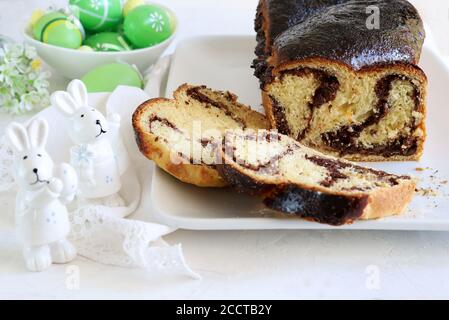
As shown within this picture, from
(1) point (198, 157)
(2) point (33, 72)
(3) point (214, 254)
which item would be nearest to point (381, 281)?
(3) point (214, 254)

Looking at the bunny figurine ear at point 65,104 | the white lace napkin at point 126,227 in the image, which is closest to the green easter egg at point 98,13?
the white lace napkin at point 126,227

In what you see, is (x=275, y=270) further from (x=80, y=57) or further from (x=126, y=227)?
(x=80, y=57)

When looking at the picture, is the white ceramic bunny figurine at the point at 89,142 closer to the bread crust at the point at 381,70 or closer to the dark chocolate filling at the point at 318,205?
the dark chocolate filling at the point at 318,205

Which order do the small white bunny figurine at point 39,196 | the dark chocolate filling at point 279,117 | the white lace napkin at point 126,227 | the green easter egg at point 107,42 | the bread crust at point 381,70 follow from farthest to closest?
1. the green easter egg at point 107,42
2. the dark chocolate filling at point 279,117
3. the bread crust at point 381,70
4. the white lace napkin at point 126,227
5. the small white bunny figurine at point 39,196

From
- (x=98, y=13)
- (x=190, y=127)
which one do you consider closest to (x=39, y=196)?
(x=190, y=127)

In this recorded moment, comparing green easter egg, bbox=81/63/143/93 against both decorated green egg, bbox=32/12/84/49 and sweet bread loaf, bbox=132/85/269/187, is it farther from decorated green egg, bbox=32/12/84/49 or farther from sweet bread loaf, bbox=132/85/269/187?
sweet bread loaf, bbox=132/85/269/187

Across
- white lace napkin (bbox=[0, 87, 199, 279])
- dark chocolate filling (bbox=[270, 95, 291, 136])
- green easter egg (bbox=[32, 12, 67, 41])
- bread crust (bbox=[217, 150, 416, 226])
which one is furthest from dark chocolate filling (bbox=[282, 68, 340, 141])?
green easter egg (bbox=[32, 12, 67, 41])
